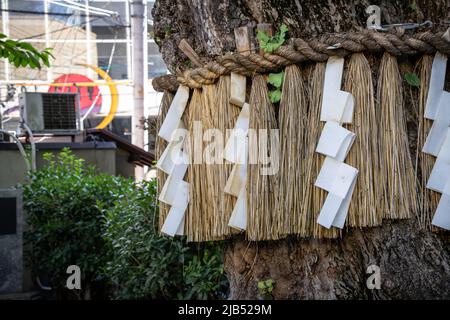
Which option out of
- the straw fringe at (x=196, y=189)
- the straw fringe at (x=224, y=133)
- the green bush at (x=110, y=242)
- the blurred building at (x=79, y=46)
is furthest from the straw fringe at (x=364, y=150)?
the blurred building at (x=79, y=46)

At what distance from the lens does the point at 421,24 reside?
2.30 meters

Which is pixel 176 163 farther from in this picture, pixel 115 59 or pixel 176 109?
pixel 115 59

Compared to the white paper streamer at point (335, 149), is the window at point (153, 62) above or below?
above

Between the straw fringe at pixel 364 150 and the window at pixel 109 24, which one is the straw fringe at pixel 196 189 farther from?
the window at pixel 109 24

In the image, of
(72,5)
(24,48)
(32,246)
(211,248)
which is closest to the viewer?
(211,248)

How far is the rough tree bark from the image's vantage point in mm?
2303

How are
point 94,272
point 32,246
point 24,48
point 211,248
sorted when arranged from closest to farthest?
1. point 211,248
2. point 24,48
3. point 94,272
4. point 32,246

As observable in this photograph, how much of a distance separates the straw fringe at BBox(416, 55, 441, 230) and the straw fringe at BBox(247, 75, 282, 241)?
501 millimetres

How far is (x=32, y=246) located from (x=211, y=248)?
3.17 metres

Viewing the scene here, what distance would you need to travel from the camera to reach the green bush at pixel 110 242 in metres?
4.21

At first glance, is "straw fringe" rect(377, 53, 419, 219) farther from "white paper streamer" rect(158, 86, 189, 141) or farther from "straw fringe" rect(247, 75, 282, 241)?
"white paper streamer" rect(158, 86, 189, 141)

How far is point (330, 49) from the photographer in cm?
226
